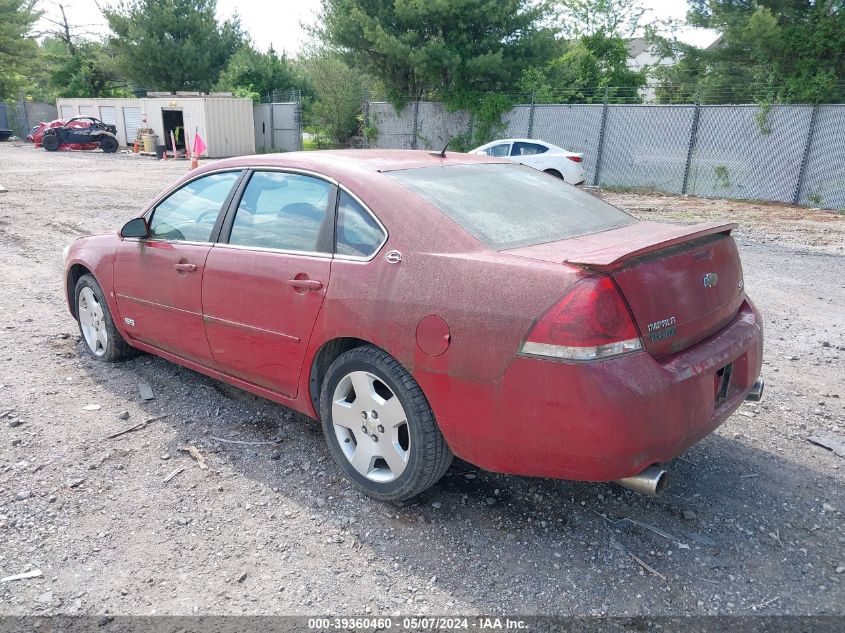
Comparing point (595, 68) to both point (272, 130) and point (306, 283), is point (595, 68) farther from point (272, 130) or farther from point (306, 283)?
point (306, 283)

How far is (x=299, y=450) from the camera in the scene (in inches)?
147

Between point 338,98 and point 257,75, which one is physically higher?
point 257,75

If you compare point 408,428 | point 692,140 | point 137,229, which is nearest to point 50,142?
point 692,140

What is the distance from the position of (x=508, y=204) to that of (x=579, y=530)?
1.55m

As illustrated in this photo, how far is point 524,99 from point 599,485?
22282mm

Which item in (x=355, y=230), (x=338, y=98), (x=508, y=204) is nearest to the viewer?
(x=355, y=230)

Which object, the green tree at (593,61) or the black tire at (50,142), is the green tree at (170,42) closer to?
the black tire at (50,142)

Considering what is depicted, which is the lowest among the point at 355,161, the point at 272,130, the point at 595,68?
the point at 272,130

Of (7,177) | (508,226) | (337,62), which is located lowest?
(7,177)

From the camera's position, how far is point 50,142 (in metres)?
31.5

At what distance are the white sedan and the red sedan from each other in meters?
14.0

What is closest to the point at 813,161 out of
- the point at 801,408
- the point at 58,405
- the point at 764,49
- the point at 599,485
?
the point at 764,49

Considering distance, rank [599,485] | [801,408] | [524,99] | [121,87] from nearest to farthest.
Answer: [599,485], [801,408], [524,99], [121,87]

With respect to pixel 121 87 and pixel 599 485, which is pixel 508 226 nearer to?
pixel 599 485
